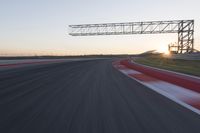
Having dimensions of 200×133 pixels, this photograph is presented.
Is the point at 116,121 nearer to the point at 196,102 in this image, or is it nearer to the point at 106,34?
the point at 196,102

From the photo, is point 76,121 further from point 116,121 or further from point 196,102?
point 196,102

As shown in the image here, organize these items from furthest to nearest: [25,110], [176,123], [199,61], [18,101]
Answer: [199,61] < [18,101] < [25,110] < [176,123]

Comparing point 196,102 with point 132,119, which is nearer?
point 132,119

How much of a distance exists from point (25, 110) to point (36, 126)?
1.74m

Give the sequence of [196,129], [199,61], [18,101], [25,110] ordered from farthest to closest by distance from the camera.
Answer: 1. [199,61]
2. [18,101]
3. [25,110]
4. [196,129]

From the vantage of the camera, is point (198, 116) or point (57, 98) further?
point (57, 98)

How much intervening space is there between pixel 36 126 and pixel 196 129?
2.90 meters

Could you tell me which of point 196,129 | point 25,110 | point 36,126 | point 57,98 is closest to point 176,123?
point 196,129

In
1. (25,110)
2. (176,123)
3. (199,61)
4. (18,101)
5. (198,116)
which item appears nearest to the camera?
(176,123)

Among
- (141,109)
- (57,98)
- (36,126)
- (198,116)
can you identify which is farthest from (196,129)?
(57,98)

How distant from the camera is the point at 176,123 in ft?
21.4

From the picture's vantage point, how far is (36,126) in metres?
6.24

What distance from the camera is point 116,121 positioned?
21.8 feet

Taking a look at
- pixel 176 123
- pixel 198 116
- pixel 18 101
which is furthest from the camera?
pixel 18 101
